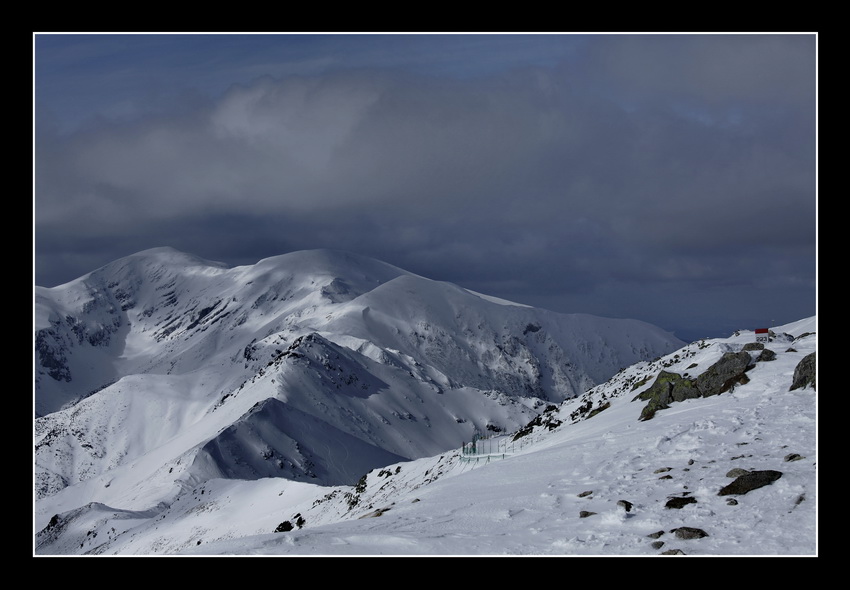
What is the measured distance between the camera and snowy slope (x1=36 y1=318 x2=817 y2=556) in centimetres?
1631

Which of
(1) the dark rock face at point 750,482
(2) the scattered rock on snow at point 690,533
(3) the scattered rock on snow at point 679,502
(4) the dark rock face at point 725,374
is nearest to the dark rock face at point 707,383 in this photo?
(4) the dark rock face at point 725,374

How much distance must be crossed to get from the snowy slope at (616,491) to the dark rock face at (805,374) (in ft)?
1.35

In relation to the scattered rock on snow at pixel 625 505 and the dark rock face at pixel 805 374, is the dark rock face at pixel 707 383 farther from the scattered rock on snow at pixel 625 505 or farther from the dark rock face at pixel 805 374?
the scattered rock on snow at pixel 625 505

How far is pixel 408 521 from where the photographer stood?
20281mm

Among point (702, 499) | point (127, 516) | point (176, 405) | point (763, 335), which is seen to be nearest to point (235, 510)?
point (127, 516)

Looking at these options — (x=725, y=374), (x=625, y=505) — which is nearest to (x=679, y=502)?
(x=625, y=505)

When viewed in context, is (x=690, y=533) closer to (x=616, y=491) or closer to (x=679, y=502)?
(x=679, y=502)

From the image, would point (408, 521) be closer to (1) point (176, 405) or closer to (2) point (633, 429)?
(2) point (633, 429)

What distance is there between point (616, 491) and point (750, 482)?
3.48 m

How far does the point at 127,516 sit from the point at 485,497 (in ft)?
150

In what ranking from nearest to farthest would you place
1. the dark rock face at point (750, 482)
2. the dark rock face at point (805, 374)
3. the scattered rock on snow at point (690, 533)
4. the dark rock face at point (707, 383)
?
the scattered rock on snow at point (690, 533), the dark rock face at point (750, 482), the dark rock face at point (805, 374), the dark rock face at point (707, 383)

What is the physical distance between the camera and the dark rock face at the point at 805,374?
28.6 meters

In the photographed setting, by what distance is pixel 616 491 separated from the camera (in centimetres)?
2056

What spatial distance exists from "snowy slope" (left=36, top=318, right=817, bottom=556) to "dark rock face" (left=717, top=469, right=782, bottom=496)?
0.18 m
